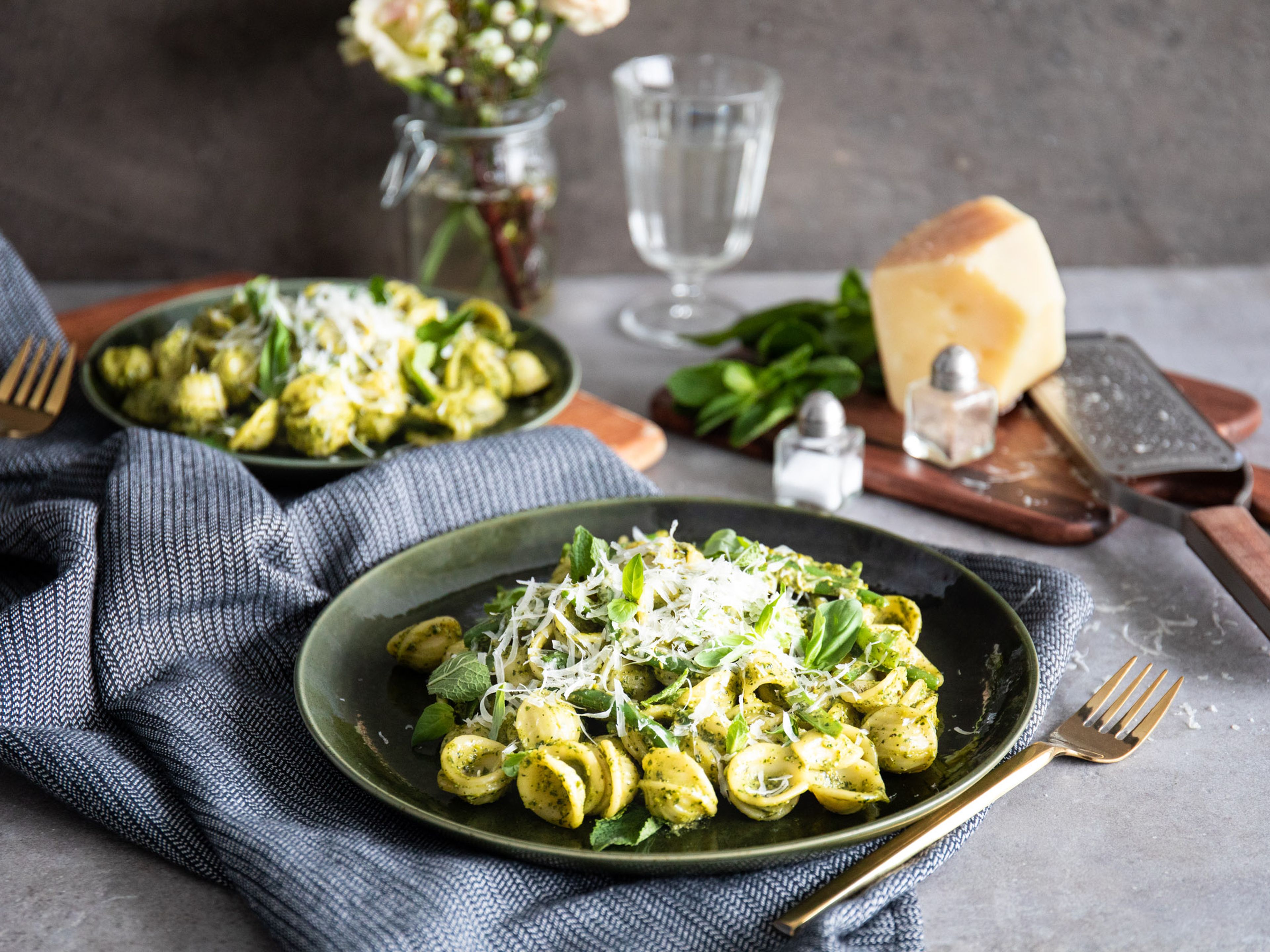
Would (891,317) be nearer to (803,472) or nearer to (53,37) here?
(803,472)

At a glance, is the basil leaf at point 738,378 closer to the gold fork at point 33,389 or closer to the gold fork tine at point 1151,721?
the gold fork tine at point 1151,721

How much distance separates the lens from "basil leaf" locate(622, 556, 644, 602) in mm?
940

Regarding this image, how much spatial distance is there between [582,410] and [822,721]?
0.76 meters

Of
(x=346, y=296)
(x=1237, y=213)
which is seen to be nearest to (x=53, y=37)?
(x=346, y=296)

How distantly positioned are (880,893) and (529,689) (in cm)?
27

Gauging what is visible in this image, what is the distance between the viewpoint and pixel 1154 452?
1.37m

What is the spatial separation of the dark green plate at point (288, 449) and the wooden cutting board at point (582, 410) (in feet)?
0.13

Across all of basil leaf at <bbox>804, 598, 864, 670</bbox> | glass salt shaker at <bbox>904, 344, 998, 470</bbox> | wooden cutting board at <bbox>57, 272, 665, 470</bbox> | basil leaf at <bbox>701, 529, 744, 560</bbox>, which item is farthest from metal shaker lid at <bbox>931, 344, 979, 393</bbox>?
basil leaf at <bbox>804, 598, 864, 670</bbox>

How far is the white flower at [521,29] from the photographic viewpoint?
1.66 m

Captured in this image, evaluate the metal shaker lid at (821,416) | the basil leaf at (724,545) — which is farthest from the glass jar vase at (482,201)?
the basil leaf at (724,545)

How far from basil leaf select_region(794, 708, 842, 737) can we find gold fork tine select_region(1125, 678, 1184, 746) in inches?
10.9

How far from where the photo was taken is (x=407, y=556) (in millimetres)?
1113

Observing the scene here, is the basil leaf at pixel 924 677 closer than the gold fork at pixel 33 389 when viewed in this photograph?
Yes

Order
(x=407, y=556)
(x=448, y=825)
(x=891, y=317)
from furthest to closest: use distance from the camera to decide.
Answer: (x=891, y=317), (x=407, y=556), (x=448, y=825)
